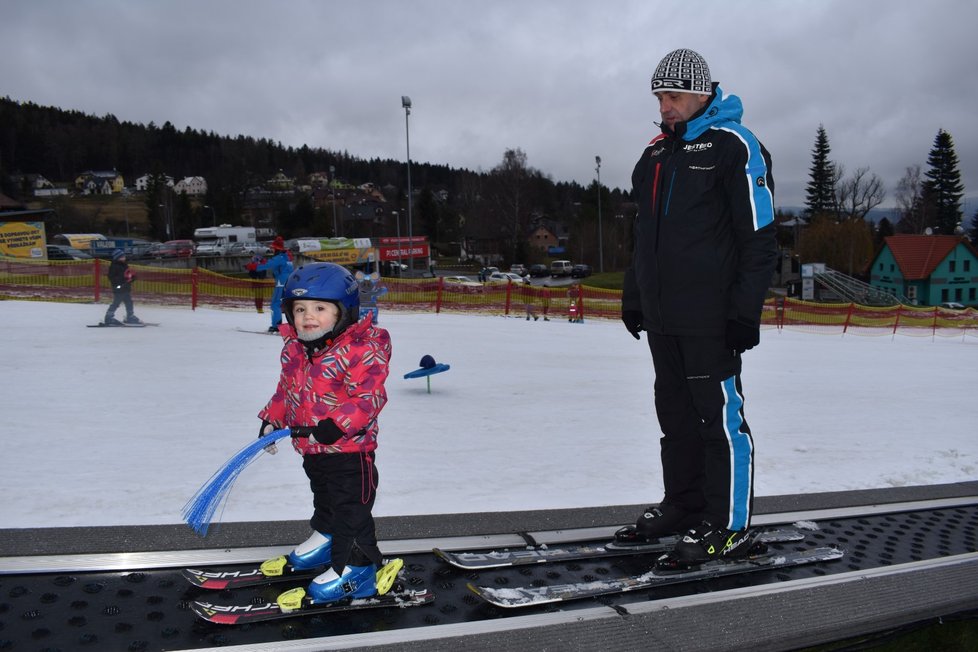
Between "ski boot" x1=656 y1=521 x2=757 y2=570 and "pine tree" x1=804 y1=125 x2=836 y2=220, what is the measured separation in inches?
3689

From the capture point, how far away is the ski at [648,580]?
2.42 m

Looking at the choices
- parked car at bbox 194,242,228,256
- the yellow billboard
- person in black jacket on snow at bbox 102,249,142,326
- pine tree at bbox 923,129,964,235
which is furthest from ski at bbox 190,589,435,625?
pine tree at bbox 923,129,964,235

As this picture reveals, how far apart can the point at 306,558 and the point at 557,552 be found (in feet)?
3.33

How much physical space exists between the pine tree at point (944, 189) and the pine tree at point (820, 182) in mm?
10579

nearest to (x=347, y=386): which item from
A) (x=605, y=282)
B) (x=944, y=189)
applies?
(x=605, y=282)

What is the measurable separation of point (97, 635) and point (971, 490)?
4515mm

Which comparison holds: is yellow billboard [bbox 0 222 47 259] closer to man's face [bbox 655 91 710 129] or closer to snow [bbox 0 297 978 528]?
snow [bbox 0 297 978 528]

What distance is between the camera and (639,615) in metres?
2.31

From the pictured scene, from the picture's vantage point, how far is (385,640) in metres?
2.03

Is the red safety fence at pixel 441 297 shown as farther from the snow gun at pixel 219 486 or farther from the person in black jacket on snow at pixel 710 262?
the person in black jacket on snow at pixel 710 262

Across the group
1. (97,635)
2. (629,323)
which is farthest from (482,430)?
(97,635)

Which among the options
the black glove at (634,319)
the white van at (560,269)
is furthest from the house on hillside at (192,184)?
the black glove at (634,319)

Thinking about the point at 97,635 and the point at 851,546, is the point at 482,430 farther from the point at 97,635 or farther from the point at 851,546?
the point at 97,635

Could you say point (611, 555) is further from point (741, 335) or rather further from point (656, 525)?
point (741, 335)
